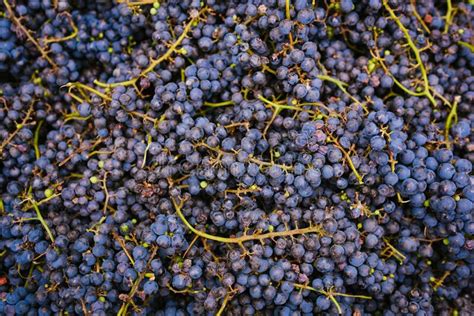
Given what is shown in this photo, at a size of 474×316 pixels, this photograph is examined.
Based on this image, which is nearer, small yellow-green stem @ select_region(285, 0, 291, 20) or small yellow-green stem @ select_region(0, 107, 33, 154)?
small yellow-green stem @ select_region(285, 0, 291, 20)

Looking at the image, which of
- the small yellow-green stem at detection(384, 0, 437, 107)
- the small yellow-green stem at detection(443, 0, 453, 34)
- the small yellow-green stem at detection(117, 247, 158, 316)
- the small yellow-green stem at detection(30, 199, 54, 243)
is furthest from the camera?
the small yellow-green stem at detection(443, 0, 453, 34)

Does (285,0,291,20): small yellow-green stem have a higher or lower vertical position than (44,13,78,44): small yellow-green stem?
higher

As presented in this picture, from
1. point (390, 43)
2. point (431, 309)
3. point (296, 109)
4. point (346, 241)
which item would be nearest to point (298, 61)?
point (296, 109)

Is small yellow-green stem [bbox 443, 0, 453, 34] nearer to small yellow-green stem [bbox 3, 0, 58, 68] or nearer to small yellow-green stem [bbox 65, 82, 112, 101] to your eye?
small yellow-green stem [bbox 65, 82, 112, 101]

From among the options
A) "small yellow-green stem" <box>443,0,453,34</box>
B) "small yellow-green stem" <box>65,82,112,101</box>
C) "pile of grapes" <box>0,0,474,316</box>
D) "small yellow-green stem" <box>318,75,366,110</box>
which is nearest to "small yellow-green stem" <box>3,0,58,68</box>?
"pile of grapes" <box>0,0,474,316</box>

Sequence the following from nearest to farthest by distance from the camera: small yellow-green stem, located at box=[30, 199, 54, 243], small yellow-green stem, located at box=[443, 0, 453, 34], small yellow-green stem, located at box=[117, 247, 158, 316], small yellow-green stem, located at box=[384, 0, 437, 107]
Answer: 1. small yellow-green stem, located at box=[117, 247, 158, 316]
2. small yellow-green stem, located at box=[30, 199, 54, 243]
3. small yellow-green stem, located at box=[384, 0, 437, 107]
4. small yellow-green stem, located at box=[443, 0, 453, 34]

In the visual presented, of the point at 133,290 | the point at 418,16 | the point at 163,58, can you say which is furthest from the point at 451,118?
the point at 133,290

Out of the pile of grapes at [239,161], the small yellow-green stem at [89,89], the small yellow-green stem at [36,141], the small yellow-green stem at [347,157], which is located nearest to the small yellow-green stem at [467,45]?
the pile of grapes at [239,161]

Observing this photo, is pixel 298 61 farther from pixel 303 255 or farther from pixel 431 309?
pixel 431 309

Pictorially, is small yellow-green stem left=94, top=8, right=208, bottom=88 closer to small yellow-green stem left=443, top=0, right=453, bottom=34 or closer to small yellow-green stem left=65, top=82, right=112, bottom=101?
small yellow-green stem left=65, top=82, right=112, bottom=101

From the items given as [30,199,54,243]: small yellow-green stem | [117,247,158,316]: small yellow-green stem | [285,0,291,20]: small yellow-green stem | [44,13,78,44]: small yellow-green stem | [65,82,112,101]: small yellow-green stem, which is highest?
[285,0,291,20]: small yellow-green stem
